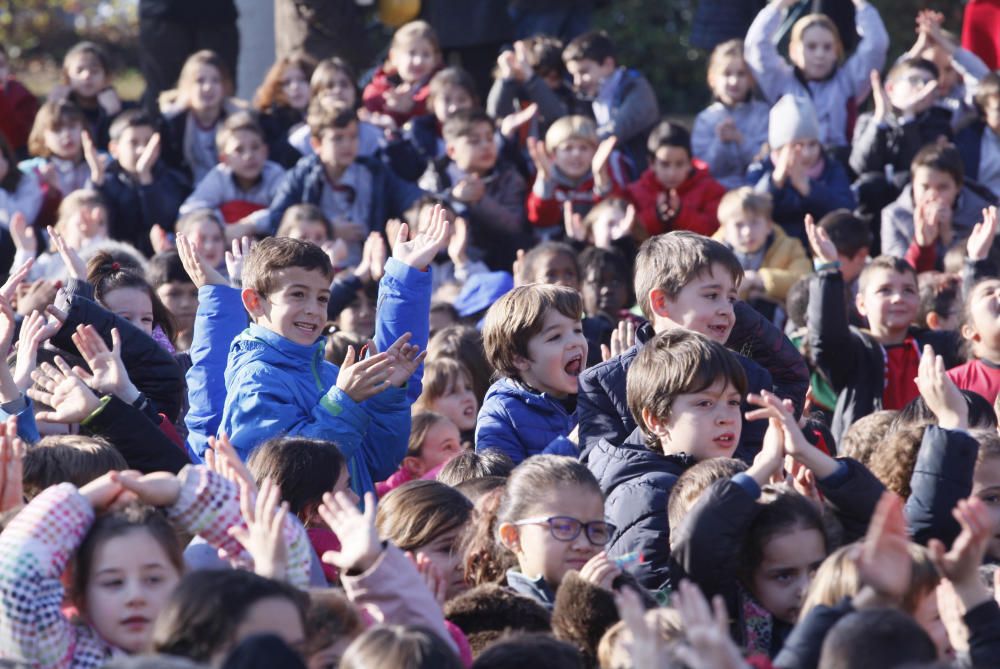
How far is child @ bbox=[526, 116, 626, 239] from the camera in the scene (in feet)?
29.7

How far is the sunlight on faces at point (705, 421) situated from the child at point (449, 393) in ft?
6.28

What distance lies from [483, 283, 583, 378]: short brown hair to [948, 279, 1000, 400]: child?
1671 mm

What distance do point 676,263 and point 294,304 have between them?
4.08 feet

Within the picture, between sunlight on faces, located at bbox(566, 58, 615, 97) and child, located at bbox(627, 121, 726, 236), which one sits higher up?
sunlight on faces, located at bbox(566, 58, 615, 97)

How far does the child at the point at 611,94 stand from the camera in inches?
383

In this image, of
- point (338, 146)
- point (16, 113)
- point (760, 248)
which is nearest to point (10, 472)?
point (760, 248)

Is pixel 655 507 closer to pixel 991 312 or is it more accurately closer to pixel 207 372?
pixel 207 372

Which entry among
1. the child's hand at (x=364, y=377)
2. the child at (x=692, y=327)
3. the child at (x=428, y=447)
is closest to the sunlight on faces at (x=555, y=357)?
the child at (x=692, y=327)

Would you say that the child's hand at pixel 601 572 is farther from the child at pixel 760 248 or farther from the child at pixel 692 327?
the child at pixel 760 248

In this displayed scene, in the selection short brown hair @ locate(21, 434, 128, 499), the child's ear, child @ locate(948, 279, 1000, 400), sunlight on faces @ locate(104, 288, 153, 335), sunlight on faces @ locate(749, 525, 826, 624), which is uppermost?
the child's ear

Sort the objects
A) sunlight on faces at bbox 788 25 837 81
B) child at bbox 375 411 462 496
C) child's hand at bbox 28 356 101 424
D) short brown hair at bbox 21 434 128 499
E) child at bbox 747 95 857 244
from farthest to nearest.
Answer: sunlight on faces at bbox 788 25 837 81 < child at bbox 747 95 857 244 < child at bbox 375 411 462 496 < child's hand at bbox 28 356 101 424 < short brown hair at bbox 21 434 128 499

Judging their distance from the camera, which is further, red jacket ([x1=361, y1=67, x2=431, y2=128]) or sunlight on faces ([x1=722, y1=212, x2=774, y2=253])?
red jacket ([x1=361, y1=67, x2=431, y2=128])

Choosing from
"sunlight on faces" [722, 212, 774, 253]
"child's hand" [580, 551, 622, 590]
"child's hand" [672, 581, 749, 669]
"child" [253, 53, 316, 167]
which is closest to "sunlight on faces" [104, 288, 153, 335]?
"child's hand" [580, 551, 622, 590]

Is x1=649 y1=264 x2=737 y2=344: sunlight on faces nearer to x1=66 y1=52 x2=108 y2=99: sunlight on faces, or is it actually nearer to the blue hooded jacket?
the blue hooded jacket
